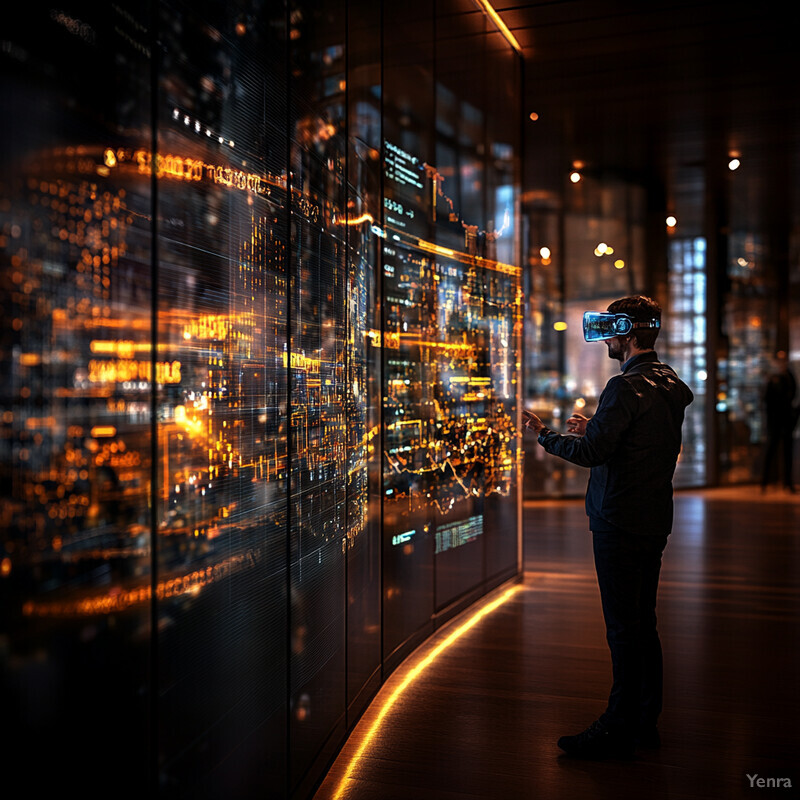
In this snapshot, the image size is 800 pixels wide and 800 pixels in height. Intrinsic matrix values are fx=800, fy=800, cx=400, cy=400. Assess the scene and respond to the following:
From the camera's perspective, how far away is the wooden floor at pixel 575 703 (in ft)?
8.70

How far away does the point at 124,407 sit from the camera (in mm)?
1468

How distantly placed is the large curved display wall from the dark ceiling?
6.75 feet

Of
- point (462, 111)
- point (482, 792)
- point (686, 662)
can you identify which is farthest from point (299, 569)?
point (462, 111)

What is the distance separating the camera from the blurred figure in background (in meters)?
10.8

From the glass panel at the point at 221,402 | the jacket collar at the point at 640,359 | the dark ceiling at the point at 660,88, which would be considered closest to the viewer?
the glass panel at the point at 221,402

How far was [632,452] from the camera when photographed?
2.87 meters

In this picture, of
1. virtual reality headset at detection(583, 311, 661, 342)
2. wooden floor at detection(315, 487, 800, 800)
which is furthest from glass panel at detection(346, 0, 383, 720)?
virtual reality headset at detection(583, 311, 661, 342)

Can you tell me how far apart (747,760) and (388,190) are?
8.67 ft

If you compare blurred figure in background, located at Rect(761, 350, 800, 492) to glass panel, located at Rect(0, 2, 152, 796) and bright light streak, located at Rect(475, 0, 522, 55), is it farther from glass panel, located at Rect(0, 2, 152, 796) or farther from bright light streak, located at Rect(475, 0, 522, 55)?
glass panel, located at Rect(0, 2, 152, 796)

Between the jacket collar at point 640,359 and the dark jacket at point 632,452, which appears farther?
the jacket collar at point 640,359

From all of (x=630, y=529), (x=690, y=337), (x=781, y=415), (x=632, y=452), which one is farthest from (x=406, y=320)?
(x=781, y=415)

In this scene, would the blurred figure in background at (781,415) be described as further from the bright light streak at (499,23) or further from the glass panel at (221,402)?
the glass panel at (221,402)

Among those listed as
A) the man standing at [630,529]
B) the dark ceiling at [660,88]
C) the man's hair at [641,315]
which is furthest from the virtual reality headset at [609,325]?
the dark ceiling at [660,88]

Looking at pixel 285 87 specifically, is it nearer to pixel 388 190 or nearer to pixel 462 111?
pixel 388 190
